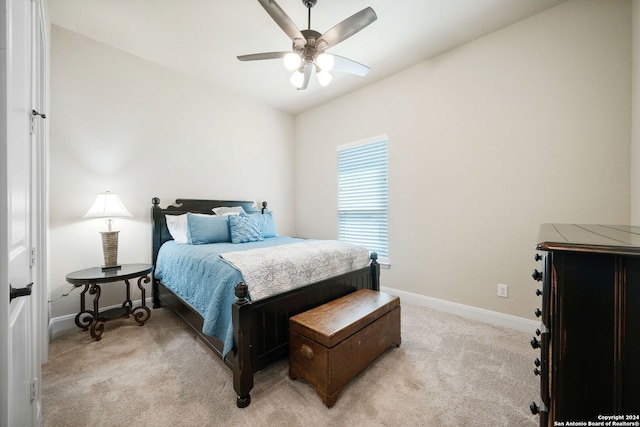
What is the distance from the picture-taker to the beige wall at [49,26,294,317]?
8.11ft

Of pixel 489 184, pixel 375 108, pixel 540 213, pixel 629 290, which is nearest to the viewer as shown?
pixel 629 290

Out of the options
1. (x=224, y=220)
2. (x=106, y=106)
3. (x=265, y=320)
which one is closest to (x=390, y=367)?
(x=265, y=320)

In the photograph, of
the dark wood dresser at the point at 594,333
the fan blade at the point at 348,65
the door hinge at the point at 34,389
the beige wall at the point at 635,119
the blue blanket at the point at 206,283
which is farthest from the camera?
the fan blade at the point at 348,65

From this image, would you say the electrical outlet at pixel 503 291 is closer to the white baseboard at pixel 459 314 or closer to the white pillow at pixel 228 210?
the white baseboard at pixel 459 314

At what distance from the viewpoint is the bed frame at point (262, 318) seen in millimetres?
1490

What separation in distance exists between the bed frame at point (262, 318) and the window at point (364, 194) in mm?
1010

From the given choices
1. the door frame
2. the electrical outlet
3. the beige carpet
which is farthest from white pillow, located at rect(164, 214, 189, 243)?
the electrical outlet

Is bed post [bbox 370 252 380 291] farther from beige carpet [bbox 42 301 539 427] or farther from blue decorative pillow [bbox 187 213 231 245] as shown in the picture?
blue decorative pillow [bbox 187 213 231 245]

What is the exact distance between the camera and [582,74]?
2.09 metres

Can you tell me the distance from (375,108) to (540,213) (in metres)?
2.24

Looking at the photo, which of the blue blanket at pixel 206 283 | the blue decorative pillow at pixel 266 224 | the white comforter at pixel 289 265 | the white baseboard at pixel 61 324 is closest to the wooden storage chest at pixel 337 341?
the white comforter at pixel 289 265

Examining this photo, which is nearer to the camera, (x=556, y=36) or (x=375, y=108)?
(x=556, y=36)

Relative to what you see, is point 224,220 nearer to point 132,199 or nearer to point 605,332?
point 132,199

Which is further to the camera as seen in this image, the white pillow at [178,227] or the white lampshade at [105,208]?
the white pillow at [178,227]
